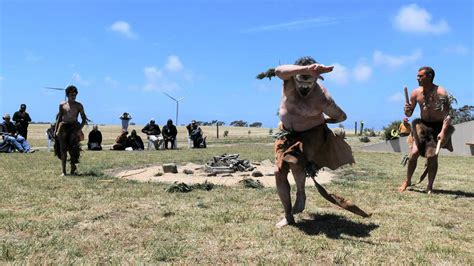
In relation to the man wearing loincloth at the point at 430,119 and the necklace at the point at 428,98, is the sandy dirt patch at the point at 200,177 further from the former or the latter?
the necklace at the point at 428,98

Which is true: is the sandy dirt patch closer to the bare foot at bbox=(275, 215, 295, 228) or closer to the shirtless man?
the shirtless man

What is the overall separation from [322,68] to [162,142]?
60.5 feet

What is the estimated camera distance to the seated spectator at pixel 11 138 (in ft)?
59.5

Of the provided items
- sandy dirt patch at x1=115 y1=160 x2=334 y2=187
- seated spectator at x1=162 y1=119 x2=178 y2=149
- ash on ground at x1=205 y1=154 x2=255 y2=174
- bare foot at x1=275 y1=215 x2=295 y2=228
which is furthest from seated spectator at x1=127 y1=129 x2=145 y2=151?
bare foot at x1=275 y1=215 x2=295 y2=228

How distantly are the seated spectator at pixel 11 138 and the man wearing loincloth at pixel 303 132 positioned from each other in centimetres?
1536

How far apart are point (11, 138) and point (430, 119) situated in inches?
600

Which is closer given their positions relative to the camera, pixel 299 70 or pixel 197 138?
pixel 299 70

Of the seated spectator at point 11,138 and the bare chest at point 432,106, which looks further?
the seated spectator at point 11,138

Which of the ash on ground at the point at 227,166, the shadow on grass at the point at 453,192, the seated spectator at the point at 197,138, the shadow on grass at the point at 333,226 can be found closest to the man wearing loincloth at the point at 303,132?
the shadow on grass at the point at 333,226

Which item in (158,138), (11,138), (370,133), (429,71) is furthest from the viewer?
(370,133)

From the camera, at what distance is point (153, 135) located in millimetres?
22922

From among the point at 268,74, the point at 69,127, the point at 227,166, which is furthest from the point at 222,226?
the point at 69,127

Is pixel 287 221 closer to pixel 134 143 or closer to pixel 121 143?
pixel 121 143

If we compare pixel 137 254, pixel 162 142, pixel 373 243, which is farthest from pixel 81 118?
pixel 162 142
